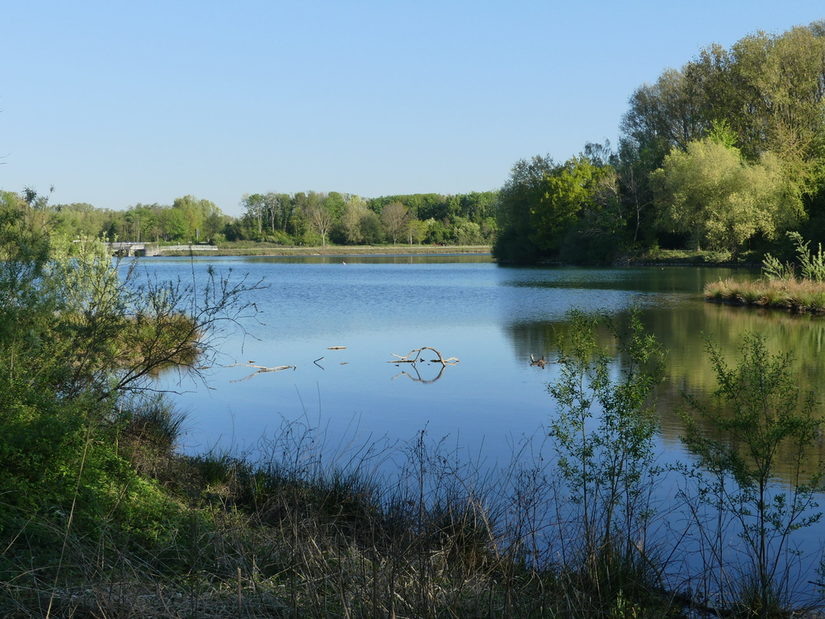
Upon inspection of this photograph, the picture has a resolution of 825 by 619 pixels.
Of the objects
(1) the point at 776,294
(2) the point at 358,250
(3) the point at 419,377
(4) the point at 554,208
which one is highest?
(4) the point at 554,208

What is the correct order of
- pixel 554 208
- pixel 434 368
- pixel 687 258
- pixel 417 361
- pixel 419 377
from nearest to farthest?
pixel 419 377 → pixel 434 368 → pixel 417 361 → pixel 687 258 → pixel 554 208

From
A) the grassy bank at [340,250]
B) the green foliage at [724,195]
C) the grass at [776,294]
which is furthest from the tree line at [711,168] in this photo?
the grassy bank at [340,250]

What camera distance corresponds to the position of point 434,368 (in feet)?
57.5

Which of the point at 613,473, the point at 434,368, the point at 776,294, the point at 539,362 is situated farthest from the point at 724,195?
the point at 613,473

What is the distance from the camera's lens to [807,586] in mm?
6195

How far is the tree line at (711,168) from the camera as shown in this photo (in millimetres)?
50281

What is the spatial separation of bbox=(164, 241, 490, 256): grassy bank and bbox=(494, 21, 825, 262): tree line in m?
48.1

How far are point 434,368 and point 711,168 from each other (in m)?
38.3

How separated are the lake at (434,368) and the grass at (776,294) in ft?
3.22

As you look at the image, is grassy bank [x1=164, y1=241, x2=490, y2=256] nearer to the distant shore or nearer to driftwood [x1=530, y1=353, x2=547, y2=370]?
the distant shore

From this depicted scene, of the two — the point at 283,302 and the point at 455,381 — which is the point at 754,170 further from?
the point at 455,381

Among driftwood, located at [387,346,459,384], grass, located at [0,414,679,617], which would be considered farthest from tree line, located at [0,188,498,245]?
grass, located at [0,414,679,617]

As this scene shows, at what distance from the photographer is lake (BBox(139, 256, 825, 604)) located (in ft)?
37.1

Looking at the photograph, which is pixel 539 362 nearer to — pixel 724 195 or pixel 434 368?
pixel 434 368
